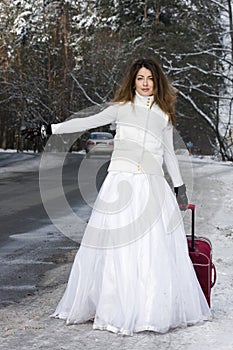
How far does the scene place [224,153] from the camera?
118 feet

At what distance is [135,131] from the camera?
5262mm

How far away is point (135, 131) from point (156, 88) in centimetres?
34

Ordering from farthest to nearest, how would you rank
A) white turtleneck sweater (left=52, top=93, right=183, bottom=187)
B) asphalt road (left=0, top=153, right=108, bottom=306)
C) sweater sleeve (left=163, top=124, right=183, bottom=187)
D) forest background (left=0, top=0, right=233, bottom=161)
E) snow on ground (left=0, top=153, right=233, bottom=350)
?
1. forest background (left=0, top=0, right=233, bottom=161)
2. asphalt road (left=0, top=153, right=108, bottom=306)
3. sweater sleeve (left=163, top=124, right=183, bottom=187)
4. white turtleneck sweater (left=52, top=93, right=183, bottom=187)
5. snow on ground (left=0, top=153, right=233, bottom=350)

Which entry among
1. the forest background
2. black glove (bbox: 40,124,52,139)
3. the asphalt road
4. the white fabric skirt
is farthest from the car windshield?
the white fabric skirt

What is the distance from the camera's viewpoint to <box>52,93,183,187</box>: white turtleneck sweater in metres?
5.23

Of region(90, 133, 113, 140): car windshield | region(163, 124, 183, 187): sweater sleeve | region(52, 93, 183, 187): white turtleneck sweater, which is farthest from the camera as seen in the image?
region(90, 133, 113, 140): car windshield

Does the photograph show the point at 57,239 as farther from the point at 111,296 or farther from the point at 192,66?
the point at 192,66

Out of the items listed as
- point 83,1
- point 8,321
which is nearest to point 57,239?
point 8,321

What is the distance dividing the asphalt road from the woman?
135 centimetres

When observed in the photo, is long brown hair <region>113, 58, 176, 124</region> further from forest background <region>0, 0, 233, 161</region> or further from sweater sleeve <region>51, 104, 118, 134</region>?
forest background <region>0, 0, 233, 161</region>

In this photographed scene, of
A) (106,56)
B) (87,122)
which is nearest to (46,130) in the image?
(87,122)

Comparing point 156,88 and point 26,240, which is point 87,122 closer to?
point 156,88

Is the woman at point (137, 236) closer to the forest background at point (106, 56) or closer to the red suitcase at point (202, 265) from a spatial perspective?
the red suitcase at point (202, 265)

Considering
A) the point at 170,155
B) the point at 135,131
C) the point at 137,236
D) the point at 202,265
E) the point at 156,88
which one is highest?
the point at 156,88
